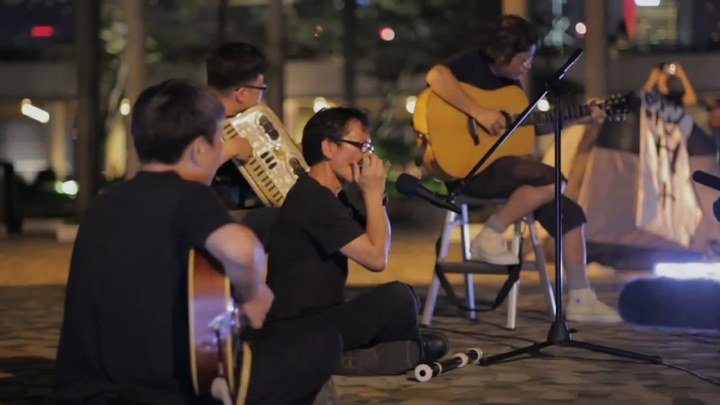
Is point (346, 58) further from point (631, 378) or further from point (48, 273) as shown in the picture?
point (631, 378)

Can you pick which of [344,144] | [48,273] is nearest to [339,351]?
[344,144]

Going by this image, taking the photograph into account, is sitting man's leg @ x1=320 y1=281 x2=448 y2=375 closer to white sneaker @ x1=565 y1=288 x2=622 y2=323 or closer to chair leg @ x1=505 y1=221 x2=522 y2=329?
chair leg @ x1=505 y1=221 x2=522 y2=329

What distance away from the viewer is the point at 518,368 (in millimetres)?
6496

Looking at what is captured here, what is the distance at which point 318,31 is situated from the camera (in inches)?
1337

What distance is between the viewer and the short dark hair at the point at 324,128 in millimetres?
5477

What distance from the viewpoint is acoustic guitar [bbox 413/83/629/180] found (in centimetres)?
757

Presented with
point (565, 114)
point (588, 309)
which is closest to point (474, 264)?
point (588, 309)

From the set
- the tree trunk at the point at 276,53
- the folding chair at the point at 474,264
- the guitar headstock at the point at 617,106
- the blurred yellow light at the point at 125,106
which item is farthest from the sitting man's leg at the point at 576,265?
the tree trunk at the point at 276,53

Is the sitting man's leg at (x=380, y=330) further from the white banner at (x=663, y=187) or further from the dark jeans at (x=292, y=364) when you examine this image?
the white banner at (x=663, y=187)

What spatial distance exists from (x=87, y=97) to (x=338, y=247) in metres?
13.3

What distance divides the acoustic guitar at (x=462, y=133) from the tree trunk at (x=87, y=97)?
418 inches

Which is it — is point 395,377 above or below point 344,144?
below

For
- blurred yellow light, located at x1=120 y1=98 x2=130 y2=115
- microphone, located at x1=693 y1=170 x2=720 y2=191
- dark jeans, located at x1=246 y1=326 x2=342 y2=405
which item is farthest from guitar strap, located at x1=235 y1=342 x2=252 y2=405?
blurred yellow light, located at x1=120 y1=98 x2=130 y2=115

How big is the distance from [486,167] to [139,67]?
9899 millimetres
